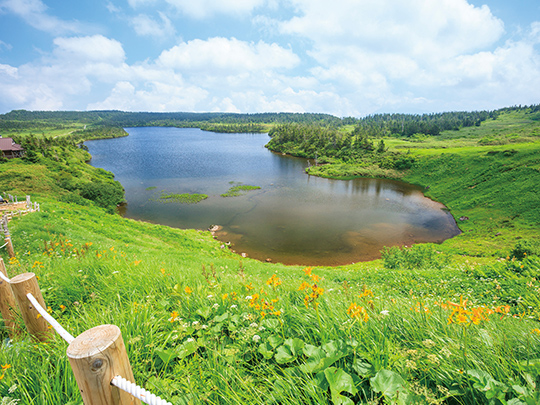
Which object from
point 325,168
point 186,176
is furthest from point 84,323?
point 325,168

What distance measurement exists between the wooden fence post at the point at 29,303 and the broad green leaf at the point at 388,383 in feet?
12.6

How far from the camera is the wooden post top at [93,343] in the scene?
4.82ft

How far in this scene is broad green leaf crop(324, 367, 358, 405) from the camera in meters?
1.90

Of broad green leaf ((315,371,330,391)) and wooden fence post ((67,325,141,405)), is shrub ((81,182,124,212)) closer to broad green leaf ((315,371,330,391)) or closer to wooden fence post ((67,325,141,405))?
wooden fence post ((67,325,141,405))

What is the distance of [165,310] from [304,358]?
88.7 inches

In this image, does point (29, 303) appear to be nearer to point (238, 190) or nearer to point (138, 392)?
point (138, 392)

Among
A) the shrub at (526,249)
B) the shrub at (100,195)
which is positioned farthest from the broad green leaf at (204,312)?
the shrub at (100,195)

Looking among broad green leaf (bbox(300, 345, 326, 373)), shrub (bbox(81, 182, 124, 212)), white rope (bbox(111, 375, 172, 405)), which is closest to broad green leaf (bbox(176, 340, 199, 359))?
white rope (bbox(111, 375, 172, 405))

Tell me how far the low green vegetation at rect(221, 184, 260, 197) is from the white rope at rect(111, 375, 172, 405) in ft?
153

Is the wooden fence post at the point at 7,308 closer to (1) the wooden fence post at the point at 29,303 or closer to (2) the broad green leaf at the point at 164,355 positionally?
(1) the wooden fence post at the point at 29,303

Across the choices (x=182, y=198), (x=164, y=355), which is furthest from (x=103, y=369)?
(x=182, y=198)

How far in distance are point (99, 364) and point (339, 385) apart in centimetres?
176

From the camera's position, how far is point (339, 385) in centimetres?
198

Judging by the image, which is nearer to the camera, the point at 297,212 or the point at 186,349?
the point at 186,349
